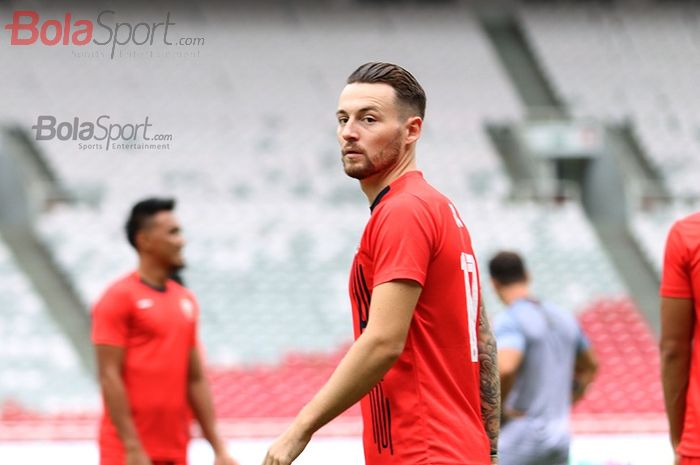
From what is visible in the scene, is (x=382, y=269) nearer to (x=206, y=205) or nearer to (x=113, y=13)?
(x=206, y=205)

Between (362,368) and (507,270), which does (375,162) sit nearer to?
(362,368)

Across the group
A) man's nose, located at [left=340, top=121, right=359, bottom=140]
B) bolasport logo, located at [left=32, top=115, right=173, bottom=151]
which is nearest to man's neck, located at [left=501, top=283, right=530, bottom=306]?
man's nose, located at [left=340, top=121, right=359, bottom=140]

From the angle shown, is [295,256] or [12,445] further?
[295,256]

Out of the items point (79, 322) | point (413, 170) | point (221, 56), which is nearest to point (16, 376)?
point (79, 322)

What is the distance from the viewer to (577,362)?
5.48 meters

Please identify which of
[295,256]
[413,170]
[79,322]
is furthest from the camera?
[295,256]

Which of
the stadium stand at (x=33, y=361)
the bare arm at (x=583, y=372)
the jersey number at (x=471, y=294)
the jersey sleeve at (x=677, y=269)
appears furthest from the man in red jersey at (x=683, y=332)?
the stadium stand at (x=33, y=361)

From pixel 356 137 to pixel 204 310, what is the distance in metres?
11.3

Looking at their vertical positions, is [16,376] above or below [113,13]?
below

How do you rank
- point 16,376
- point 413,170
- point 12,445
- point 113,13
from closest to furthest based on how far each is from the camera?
1. point 413,170
2. point 12,445
3. point 16,376
4. point 113,13

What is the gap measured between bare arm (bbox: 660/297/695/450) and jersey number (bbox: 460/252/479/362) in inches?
35.7

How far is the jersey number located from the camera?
2.80 m

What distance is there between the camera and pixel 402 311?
2600 mm

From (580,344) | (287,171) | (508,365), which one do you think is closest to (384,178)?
(508,365)
